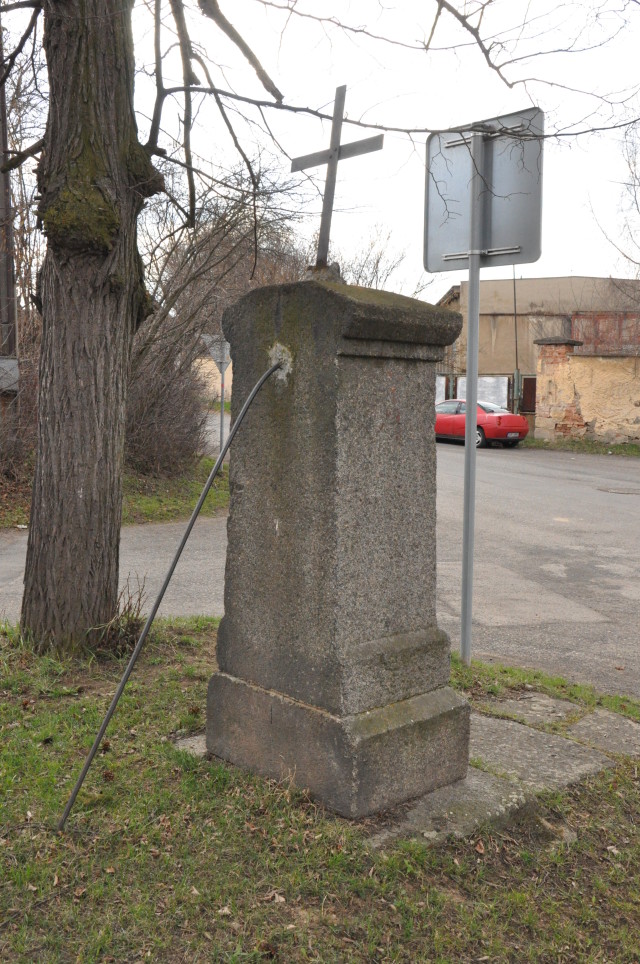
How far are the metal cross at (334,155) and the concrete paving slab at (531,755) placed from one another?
83.6 inches

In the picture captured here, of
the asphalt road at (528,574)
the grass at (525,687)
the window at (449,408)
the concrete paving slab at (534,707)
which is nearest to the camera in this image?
the concrete paving slab at (534,707)

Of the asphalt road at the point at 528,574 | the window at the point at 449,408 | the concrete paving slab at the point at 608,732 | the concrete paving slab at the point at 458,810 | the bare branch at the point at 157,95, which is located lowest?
the asphalt road at the point at 528,574

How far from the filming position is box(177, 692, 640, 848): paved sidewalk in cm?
307

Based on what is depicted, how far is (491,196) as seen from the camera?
4.90 meters

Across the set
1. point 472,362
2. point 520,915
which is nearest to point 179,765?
point 520,915

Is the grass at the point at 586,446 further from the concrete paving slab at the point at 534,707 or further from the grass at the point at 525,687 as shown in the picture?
the concrete paving slab at the point at 534,707

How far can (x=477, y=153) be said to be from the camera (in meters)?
4.86

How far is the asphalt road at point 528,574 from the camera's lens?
19.4 ft

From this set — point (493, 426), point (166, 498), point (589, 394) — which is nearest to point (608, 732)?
point (166, 498)

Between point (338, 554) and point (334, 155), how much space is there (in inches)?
59.6

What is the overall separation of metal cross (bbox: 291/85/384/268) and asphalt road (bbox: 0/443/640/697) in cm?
317

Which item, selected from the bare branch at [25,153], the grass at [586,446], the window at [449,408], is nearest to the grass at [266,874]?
the bare branch at [25,153]

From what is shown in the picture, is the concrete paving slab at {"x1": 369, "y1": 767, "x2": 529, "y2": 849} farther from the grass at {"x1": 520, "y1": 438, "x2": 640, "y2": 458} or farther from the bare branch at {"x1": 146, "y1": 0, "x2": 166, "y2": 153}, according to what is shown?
the grass at {"x1": 520, "y1": 438, "x2": 640, "y2": 458}

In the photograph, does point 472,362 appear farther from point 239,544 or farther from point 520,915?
point 520,915
